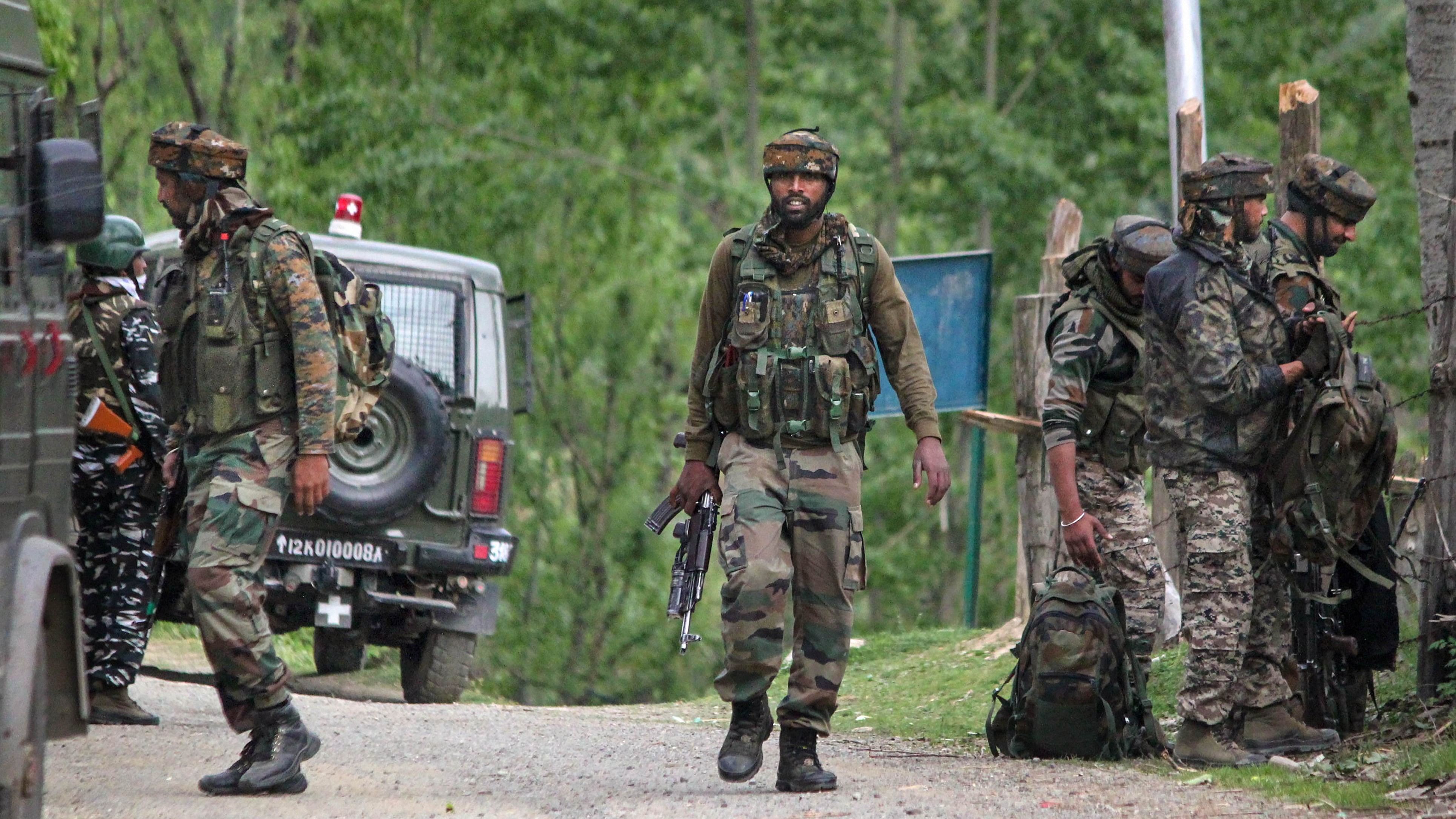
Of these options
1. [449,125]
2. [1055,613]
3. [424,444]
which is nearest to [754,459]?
[1055,613]

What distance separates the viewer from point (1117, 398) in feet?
22.6

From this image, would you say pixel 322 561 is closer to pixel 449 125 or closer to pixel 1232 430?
pixel 1232 430

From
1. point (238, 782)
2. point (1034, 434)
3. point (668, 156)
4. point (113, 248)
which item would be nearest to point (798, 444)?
point (238, 782)

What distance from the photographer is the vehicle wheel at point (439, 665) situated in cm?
981

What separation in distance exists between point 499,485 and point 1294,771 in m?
4.90

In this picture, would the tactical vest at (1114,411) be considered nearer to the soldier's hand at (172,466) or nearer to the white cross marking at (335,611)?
the soldier's hand at (172,466)

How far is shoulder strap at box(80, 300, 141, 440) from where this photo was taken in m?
7.38

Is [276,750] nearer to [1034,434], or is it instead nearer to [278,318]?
[278,318]

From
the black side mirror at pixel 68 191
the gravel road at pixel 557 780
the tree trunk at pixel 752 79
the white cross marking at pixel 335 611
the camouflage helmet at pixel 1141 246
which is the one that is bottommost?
the gravel road at pixel 557 780

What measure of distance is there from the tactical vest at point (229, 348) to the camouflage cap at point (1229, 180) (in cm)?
299

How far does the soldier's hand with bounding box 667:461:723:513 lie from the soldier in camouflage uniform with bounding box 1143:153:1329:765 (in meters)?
1.55

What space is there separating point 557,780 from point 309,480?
133 cm

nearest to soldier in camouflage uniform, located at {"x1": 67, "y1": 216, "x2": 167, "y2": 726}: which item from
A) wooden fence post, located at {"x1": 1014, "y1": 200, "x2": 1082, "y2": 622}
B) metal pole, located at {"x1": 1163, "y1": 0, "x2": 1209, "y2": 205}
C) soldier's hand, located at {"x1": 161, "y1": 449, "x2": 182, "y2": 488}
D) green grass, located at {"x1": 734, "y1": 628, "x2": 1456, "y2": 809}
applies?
soldier's hand, located at {"x1": 161, "y1": 449, "x2": 182, "y2": 488}

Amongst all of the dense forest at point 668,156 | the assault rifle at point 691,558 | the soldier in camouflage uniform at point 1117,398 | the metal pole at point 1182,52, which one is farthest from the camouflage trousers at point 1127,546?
the dense forest at point 668,156
